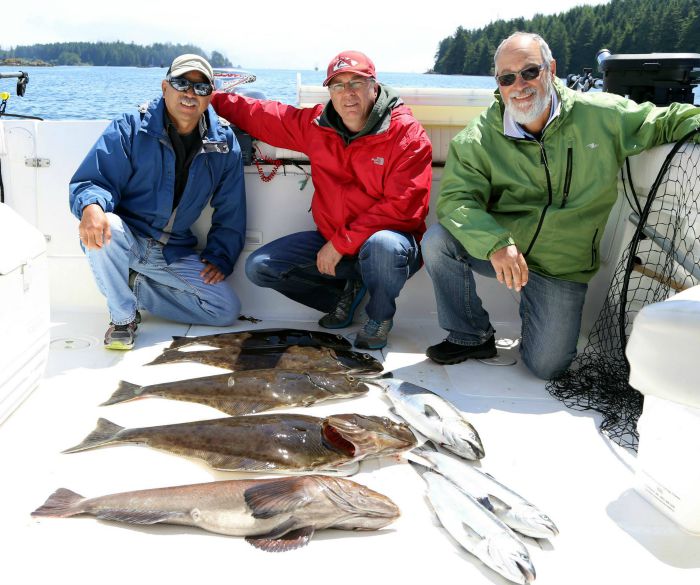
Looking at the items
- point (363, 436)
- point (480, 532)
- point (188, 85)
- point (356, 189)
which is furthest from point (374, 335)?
point (480, 532)

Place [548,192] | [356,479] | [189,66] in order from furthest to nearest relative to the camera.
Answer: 1. [189,66]
2. [548,192]
3. [356,479]

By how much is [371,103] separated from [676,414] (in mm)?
2480

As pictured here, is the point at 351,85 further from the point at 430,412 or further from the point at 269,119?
the point at 430,412

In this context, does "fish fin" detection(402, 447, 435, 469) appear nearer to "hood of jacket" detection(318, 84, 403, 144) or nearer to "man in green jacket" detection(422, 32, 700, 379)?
"man in green jacket" detection(422, 32, 700, 379)

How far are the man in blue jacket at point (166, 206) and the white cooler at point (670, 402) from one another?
8.64 feet

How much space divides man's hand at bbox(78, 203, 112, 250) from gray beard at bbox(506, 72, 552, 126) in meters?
2.26

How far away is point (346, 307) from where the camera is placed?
436 cm

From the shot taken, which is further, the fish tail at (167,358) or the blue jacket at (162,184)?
the blue jacket at (162,184)

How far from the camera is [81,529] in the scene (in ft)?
7.11

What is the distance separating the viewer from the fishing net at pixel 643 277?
3.27 m

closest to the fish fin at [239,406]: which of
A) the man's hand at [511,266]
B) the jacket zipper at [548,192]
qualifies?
the man's hand at [511,266]

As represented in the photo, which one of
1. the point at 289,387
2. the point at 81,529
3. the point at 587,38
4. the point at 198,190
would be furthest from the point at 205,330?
the point at 587,38

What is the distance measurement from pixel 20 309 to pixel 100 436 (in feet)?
2.01

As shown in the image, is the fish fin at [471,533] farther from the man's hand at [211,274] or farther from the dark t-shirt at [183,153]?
the dark t-shirt at [183,153]
